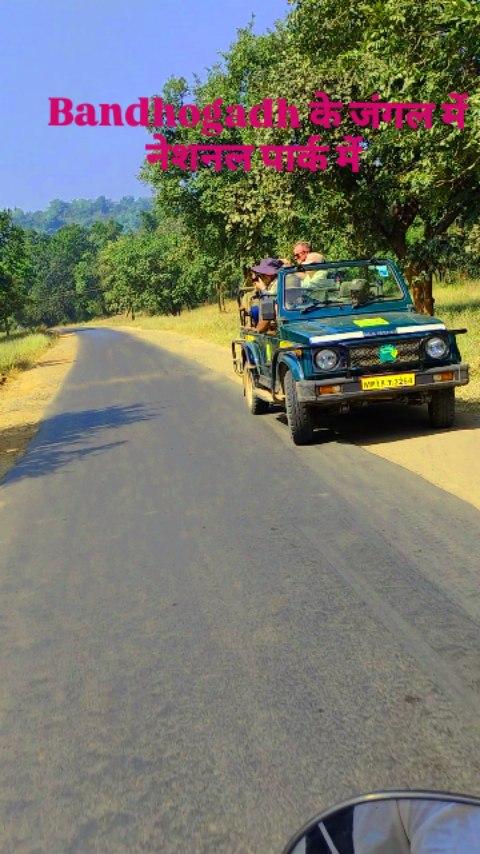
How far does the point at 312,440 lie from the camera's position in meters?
8.23

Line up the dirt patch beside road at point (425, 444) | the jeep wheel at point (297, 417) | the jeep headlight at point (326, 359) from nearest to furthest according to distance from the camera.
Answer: the dirt patch beside road at point (425, 444) → the jeep headlight at point (326, 359) → the jeep wheel at point (297, 417)


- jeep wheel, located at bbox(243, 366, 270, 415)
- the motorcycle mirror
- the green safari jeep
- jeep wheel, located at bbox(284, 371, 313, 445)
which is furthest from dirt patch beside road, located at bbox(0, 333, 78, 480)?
the motorcycle mirror

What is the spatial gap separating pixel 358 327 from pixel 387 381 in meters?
0.67

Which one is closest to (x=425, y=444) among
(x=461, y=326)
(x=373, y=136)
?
(x=373, y=136)

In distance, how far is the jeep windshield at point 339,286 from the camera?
29.5 ft

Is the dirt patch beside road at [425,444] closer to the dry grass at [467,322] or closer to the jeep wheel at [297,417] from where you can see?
the jeep wheel at [297,417]

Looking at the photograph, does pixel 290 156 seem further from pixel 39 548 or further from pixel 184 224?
pixel 184 224

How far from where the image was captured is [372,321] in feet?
26.6

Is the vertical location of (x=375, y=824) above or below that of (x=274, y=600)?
above

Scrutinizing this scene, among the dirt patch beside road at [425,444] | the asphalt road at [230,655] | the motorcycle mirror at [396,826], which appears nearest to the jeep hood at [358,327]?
the dirt patch beside road at [425,444]

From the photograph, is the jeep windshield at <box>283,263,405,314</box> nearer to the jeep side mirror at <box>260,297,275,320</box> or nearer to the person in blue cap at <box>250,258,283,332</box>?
the jeep side mirror at <box>260,297,275,320</box>

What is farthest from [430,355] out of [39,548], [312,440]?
[39,548]

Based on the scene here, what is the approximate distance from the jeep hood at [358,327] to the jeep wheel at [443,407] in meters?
0.70

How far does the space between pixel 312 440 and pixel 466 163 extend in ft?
23.4
